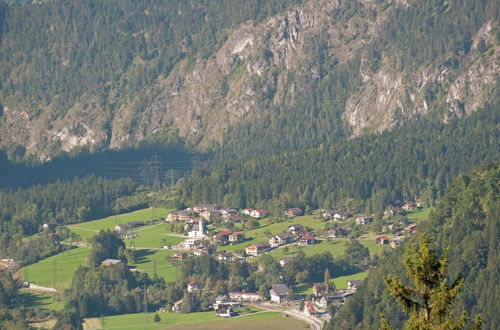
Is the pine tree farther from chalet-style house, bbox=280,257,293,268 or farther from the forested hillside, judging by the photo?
chalet-style house, bbox=280,257,293,268

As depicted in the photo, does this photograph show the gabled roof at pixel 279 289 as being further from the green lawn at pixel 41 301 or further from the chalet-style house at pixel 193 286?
the green lawn at pixel 41 301

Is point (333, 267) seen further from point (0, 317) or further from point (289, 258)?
point (0, 317)

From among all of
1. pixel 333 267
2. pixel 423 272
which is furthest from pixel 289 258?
pixel 423 272

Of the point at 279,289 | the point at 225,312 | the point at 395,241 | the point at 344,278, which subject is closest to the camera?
the point at 225,312

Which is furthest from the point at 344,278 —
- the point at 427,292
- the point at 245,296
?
the point at 427,292

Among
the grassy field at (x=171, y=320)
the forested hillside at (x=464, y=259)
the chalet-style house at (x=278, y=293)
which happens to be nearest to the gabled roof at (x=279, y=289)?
the chalet-style house at (x=278, y=293)

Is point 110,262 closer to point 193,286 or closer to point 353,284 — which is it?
point 193,286
